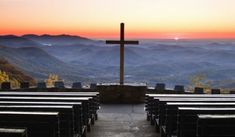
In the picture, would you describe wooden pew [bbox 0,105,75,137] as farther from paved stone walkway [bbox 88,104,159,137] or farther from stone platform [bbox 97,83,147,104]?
stone platform [bbox 97,83,147,104]

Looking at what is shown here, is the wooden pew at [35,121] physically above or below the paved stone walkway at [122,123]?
above

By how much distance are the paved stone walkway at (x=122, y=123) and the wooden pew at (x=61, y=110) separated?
1824mm

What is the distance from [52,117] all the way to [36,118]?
0.68 feet

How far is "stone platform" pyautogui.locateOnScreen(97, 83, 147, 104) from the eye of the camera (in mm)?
13141

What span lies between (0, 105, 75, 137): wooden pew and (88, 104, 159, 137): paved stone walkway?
1.82 metres

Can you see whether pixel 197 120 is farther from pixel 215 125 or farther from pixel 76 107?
pixel 76 107

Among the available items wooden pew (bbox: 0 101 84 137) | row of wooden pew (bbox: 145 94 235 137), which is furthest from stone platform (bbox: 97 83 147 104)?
wooden pew (bbox: 0 101 84 137)

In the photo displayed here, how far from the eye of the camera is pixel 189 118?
6.10 meters

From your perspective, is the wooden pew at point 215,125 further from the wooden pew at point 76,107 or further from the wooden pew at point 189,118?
the wooden pew at point 76,107

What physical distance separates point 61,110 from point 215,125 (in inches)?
90.8

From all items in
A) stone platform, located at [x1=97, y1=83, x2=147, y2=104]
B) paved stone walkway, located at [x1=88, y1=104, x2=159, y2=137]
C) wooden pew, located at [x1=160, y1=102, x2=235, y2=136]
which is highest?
wooden pew, located at [x1=160, y1=102, x2=235, y2=136]

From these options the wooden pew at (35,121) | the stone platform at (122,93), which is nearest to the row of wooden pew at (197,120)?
the wooden pew at (35,121)

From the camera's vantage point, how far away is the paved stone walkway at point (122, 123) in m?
8.32

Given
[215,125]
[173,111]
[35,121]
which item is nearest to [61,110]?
[35,121]
